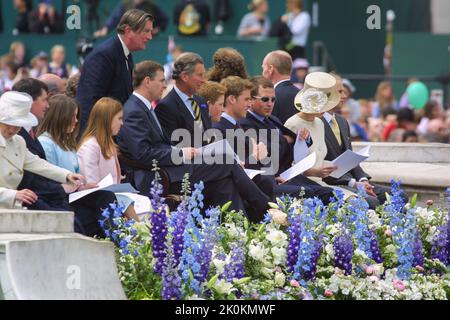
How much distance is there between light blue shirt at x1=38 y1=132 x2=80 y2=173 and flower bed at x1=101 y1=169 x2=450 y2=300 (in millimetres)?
668

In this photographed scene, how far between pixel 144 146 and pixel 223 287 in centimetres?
259

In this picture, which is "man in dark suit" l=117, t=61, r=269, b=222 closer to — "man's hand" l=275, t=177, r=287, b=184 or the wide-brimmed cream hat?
"man's hand" l=275, t=177, r=287, b=184

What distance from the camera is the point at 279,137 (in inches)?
445

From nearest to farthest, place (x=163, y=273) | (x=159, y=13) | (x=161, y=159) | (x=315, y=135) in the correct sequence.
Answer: (x=163, y=273), (x=161, y=159), (x=315, y=135), (x=159, y=13)

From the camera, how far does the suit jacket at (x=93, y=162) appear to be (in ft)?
32.9

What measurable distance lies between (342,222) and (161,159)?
1820mm

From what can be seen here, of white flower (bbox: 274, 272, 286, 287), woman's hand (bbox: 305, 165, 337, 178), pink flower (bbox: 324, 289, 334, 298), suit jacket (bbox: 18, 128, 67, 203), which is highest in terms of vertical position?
suit jacket (bbox: 18, 128, 67, 203)

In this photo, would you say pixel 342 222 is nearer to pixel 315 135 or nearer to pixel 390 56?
pixel 315 135

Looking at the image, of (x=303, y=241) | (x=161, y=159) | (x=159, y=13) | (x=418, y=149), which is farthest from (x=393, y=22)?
(x=303, y=241)

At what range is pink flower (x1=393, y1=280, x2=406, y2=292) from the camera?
8461 millimetres

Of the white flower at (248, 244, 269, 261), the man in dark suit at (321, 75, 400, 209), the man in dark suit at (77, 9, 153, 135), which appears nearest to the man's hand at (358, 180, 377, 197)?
the man in dark suit at (321, 75, 400, 209)

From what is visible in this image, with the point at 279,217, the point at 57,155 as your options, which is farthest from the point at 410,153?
the point at 57,155

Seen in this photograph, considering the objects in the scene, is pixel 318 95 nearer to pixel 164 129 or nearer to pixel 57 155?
pixel 164 129
